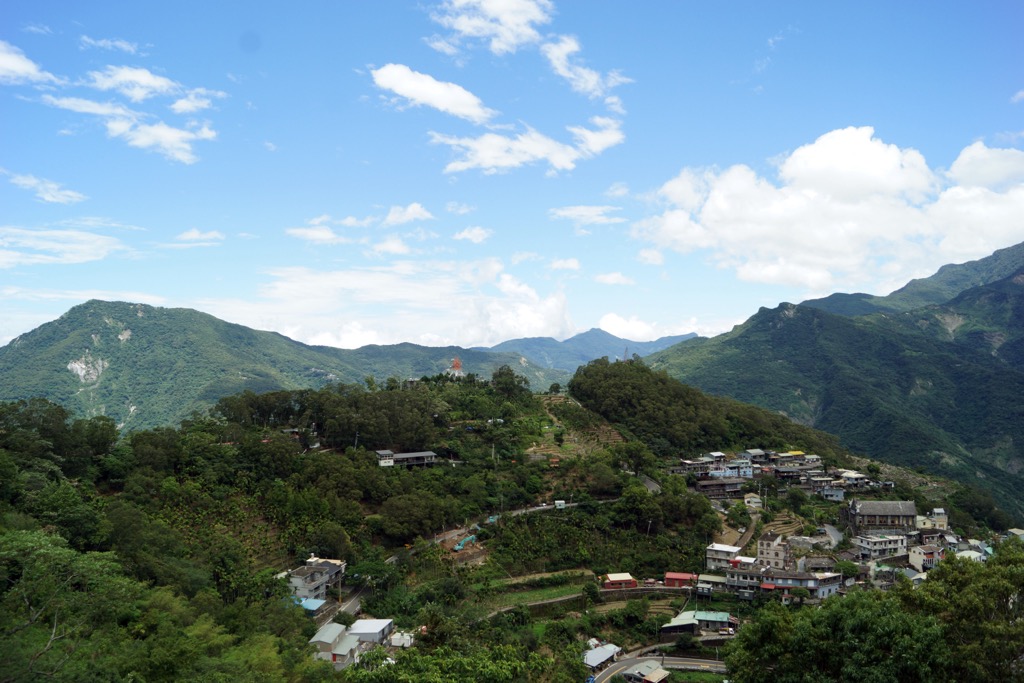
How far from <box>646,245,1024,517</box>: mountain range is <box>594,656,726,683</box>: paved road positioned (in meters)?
57.9

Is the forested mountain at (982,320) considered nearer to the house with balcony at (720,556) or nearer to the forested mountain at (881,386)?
the forested mountain at (881,386)

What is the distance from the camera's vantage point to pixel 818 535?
3666 centimetres

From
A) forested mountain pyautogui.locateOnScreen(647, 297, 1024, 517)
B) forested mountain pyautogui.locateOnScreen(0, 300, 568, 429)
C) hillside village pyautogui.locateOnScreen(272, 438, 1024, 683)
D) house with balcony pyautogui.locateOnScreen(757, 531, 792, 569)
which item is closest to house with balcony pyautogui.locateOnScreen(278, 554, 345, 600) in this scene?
hillside village pyautogui.locateOnScreen(272, 438, 1024, 683)

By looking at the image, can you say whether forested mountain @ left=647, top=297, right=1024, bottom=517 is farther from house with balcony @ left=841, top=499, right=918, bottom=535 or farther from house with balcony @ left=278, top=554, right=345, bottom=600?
house with balcony @ left=278, top=554, right=345, bottom=600

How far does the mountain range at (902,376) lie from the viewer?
87.2 m

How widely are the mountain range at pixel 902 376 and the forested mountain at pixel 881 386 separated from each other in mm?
228

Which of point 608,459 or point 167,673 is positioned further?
point 608,459

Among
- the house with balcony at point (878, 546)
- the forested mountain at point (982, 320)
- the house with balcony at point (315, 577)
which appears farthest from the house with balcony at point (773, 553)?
the forested mountain at point (982, 320)

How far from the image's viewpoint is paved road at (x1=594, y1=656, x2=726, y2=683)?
24.9m

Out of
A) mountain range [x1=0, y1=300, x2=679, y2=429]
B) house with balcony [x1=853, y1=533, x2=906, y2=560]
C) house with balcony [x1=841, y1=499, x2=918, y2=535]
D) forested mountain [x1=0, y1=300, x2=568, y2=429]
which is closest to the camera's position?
house with balcony [x1=853, y1=533, x2=906, y2=560]

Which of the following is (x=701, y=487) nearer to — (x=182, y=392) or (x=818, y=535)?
(x=818, y=535)

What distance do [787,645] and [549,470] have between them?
2305 cm

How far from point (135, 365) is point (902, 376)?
156 metres

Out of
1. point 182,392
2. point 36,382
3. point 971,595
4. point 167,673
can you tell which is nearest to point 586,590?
point 971,595
